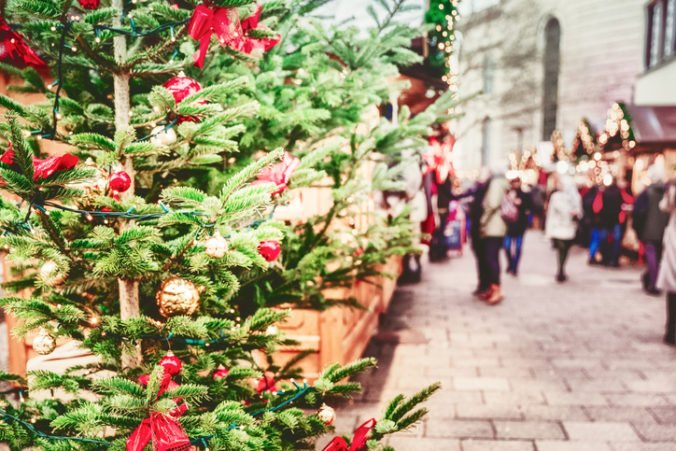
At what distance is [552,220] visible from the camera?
10.0 m

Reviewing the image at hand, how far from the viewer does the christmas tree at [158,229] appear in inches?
68.1

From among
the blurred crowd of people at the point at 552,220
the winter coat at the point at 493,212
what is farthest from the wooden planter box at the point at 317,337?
the winter coat at the point at 493,212

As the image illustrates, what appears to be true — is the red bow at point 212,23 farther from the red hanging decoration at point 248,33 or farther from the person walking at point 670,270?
the person walking at point 670,270

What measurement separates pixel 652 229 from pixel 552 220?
5.39 feet

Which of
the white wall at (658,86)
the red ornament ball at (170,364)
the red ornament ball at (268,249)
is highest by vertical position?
the white wall at (658,86)

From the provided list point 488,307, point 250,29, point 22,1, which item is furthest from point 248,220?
point 488,307

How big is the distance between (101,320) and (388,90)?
196 cm

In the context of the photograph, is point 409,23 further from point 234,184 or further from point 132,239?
point 132,239

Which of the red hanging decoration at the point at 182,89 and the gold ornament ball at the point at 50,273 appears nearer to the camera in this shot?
the gold ornament ball at the point at 50,273

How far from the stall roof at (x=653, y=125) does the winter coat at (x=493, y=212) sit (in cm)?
614

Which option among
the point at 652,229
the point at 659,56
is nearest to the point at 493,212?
the point at 652,229

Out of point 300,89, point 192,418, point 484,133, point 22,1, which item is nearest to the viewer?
point 22,1

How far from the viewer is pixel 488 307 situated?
782 centimetres

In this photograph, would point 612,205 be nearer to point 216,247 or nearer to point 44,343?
point 216,247
